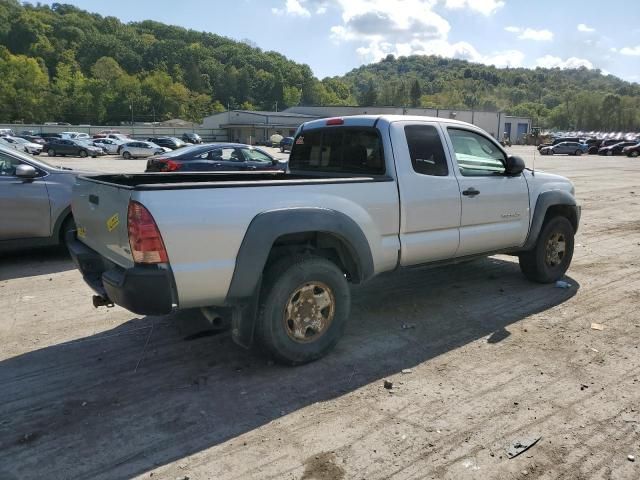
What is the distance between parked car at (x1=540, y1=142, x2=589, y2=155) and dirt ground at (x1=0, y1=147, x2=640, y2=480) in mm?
54826

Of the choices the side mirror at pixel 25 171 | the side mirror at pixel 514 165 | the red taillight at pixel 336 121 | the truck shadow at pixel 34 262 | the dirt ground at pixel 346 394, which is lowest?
the dirt ground at pixel 346 394

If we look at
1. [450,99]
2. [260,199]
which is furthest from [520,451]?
[450,99]

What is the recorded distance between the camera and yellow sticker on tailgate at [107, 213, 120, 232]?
3.67 metres

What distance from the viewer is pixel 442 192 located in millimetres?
4938

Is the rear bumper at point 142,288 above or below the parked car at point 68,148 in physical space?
below

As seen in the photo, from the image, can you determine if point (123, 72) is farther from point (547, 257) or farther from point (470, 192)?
point (470, 192)

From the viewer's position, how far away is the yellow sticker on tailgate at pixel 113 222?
3.67 meters

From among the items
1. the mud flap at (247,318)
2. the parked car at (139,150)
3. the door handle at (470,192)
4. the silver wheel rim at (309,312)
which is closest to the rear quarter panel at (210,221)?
the mud flap at (247,318)

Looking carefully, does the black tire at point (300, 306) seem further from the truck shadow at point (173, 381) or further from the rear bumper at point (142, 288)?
the rear bumper at point (142, 288)

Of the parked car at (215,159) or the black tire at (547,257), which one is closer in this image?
the black tire at (547,257)

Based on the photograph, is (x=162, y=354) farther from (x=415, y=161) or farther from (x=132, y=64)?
(x=132, y=64)

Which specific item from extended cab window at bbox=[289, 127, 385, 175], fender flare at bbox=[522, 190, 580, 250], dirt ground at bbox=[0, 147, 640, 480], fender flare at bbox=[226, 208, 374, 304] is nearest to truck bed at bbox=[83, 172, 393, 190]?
extended cab window at bbox=[289, 127, 385, 175]

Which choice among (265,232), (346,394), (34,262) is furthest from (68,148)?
(346,394)

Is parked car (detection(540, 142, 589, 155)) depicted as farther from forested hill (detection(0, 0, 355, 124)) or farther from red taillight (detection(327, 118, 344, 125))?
forested hill (detection(0, 0, 355, 124))
